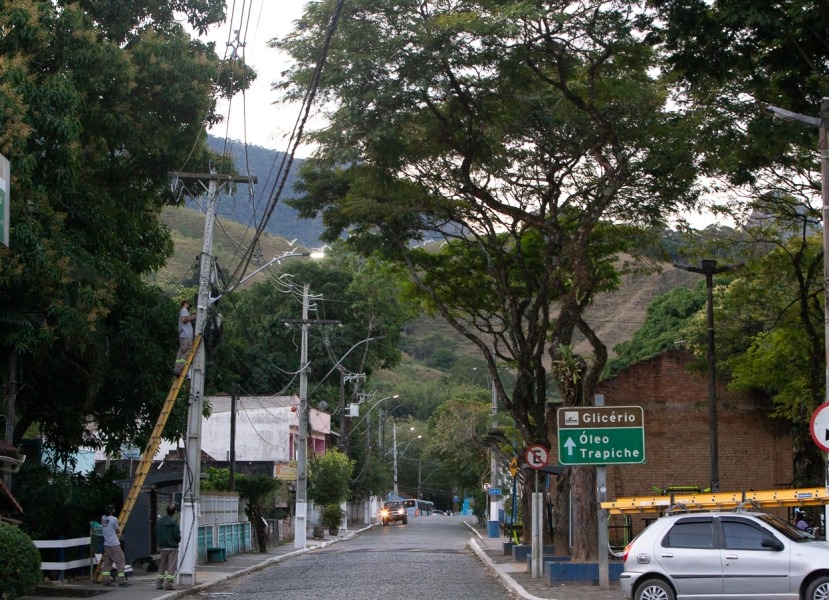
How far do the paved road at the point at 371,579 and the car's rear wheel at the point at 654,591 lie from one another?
4443mm

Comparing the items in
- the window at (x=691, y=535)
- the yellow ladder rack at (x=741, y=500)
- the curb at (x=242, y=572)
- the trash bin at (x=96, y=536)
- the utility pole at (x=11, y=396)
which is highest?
the utility pole at (x=11, y=396)

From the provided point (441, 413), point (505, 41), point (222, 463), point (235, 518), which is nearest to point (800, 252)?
point (505, 41)

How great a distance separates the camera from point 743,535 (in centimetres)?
1479

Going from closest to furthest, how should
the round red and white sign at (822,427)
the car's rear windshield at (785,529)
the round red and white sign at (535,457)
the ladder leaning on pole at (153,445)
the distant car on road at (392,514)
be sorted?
the round red and white sign at (822,427)
the car's rear windshield at (785,529)
the round red and white sign at (535,457)
the ladder leaning on pole at (153,445)
the distant car on road at (392,514)

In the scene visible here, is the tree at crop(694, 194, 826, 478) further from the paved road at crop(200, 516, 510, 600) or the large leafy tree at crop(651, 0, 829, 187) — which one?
the paved road at crop(200, 516, 510, 600)

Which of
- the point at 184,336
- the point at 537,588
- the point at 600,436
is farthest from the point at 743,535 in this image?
the point at 184,336

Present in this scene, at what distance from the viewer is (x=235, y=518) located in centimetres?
3625

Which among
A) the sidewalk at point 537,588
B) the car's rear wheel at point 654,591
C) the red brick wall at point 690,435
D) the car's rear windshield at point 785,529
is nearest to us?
the car's rear windshield at point 785,529

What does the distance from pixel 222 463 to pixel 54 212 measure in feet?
118

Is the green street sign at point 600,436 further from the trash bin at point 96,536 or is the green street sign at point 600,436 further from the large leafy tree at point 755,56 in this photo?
the trash bin at point 96,536

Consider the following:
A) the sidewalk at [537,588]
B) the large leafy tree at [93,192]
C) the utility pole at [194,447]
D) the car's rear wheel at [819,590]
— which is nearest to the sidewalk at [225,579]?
the sidewalk at [537,588]

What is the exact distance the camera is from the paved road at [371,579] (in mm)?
19609

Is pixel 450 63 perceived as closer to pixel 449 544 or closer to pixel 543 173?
pixel 543 173

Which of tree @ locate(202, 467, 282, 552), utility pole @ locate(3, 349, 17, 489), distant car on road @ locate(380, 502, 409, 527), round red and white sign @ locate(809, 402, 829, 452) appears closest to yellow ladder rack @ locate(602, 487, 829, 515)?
round red and white sign @ locate(809, 402, 829, 452)
